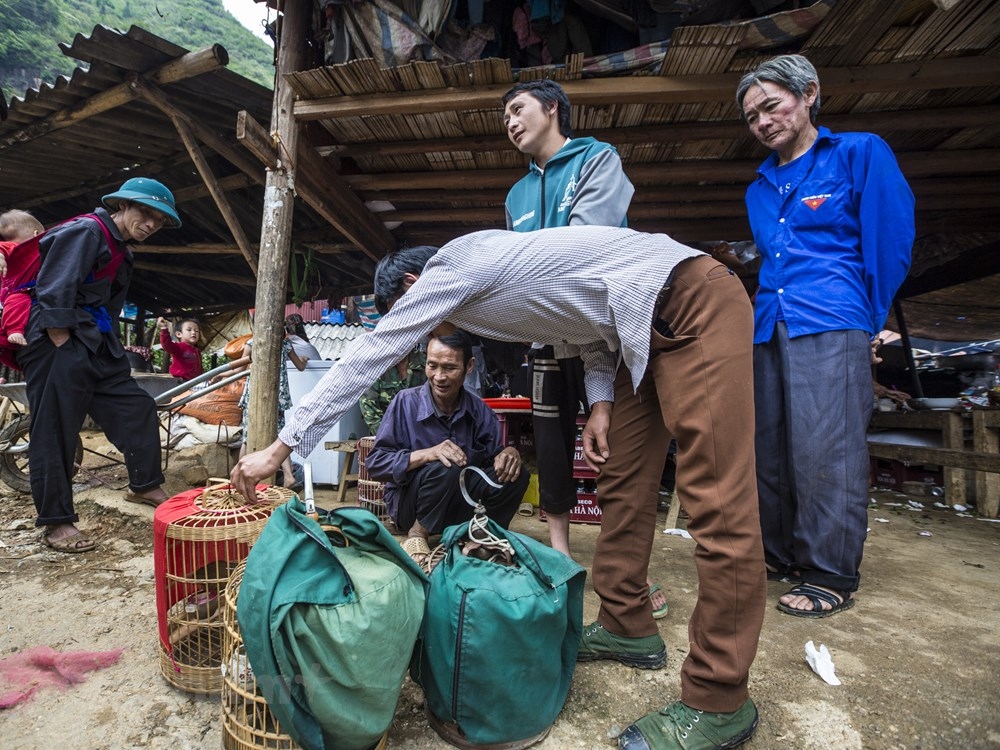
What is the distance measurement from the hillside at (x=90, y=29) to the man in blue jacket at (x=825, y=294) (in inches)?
679

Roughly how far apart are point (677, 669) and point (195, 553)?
67.8 inches

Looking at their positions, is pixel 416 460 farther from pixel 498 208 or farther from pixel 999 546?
pixel 999 546

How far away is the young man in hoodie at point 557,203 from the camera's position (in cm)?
203

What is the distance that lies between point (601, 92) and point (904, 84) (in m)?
1.75

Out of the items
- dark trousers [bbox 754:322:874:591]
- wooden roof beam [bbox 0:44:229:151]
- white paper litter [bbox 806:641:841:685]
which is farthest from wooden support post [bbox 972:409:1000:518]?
wooden roof beam [bbox 0:44:229:151]

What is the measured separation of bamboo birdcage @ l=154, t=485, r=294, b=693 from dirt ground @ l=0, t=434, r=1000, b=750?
3.6 inches

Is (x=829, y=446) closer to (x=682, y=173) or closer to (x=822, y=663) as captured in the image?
(x=822, y=663)

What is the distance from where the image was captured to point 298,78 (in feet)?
11.2

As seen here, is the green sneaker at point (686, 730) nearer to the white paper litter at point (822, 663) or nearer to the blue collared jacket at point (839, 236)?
the white paper litter at point (822, 663)

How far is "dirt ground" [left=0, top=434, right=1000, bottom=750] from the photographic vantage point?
5.01 ft

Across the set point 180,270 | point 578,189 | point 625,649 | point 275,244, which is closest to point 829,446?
point 625,649

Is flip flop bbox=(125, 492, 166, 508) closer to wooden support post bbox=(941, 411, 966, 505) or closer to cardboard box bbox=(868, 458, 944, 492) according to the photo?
wooden support post bbox=(941, 411, 966, 505)

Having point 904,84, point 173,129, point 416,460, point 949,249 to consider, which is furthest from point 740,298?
point 949,249

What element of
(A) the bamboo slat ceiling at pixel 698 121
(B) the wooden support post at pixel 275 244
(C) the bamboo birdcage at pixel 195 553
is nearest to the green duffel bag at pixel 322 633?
(C) the bamboo birdcage at pixel 195 553
